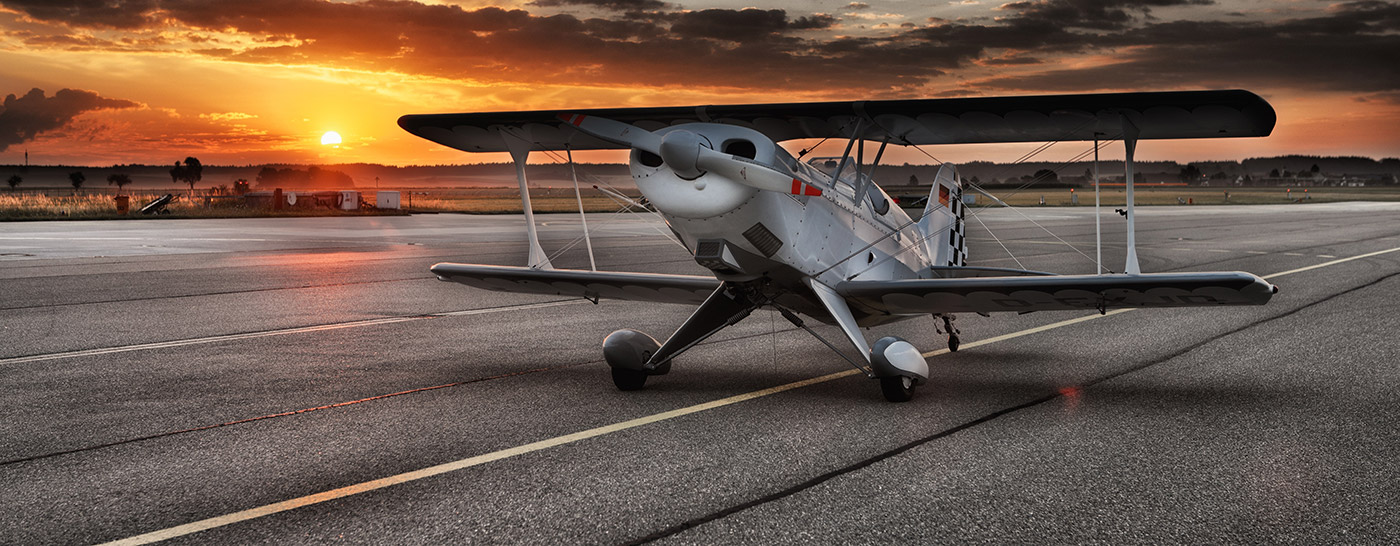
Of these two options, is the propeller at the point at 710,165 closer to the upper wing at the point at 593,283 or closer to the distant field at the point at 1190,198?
the upper wing at the point at 593,283

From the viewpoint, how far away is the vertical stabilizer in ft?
30.6

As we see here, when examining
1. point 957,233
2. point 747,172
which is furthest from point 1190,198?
point 747,172

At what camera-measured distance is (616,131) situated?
668 cm

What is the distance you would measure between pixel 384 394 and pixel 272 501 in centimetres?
269

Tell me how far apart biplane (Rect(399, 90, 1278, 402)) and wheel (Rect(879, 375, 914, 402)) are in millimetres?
11

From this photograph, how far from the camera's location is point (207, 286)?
15539 mm

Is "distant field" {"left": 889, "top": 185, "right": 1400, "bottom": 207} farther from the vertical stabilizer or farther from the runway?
the runway

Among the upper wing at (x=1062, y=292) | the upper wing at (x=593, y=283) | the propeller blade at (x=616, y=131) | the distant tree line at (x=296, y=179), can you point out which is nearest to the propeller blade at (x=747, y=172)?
the propeller blade at (x=616, y=131)

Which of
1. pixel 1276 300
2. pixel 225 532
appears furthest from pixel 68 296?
pixel 1276 300

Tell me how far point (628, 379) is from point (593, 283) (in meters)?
1.18

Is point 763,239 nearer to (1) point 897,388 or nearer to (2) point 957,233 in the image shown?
(1) point 897,388

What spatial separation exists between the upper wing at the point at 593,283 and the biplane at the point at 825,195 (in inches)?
1.4

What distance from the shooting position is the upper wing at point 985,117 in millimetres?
6695

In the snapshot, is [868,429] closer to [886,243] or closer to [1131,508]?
[1131,508]
